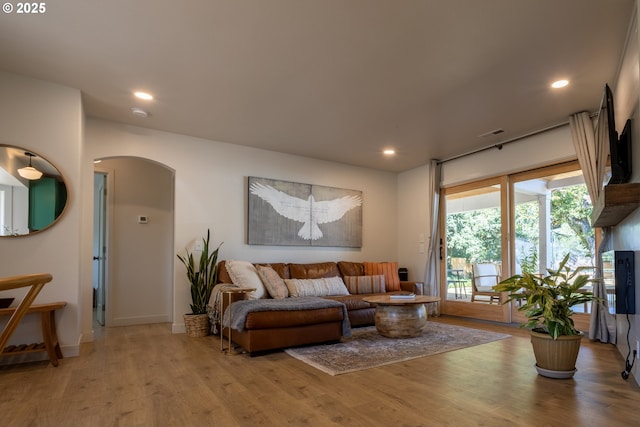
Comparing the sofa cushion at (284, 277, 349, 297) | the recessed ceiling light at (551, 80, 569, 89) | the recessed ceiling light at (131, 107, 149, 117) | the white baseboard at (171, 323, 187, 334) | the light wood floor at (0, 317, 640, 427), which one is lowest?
the white baseboard at (171, 323, 187, 334)

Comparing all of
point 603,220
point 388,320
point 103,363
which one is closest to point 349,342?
point 388,320

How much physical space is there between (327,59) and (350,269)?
3460 mm

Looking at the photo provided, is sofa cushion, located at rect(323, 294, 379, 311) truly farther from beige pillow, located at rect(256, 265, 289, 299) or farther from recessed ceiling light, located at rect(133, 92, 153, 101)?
recessed ceiling light, located at rect(133, 92, 153, 101)

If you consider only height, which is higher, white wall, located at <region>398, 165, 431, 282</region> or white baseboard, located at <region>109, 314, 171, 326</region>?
white wall, located at <region>398, 165, 431, 282</region>

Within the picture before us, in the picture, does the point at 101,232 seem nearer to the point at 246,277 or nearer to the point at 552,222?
the point at 246,277

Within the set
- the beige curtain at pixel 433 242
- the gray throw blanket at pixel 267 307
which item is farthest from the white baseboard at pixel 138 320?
the beige curtain at pixel 433 242

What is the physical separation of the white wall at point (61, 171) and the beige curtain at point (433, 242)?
484 cm

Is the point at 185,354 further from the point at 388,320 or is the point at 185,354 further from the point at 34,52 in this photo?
the point at 34,52

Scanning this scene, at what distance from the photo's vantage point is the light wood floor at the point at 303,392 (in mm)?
2154

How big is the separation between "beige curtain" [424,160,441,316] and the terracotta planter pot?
309cm

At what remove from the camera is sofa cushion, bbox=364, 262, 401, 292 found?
570 centimetres

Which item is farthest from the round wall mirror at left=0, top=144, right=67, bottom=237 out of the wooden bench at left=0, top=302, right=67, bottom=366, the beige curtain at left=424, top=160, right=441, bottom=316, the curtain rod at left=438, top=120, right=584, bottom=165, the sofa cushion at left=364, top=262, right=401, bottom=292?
the curtain rod at left=438, top=120, right=584, bottom=165

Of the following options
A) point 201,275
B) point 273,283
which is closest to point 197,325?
point 201,275

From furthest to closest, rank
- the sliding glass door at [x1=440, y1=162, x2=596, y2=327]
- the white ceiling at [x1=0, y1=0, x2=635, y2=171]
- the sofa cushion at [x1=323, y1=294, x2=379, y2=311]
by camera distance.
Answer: the sofa cushion at [x1=323, y1=294, x2=379, y2=311]
the sliding glass door at [x1=440, y1=162, x2=596, y2=327]
the white ceiling at [x1=0, y1=0, x2=635, y2=171]
